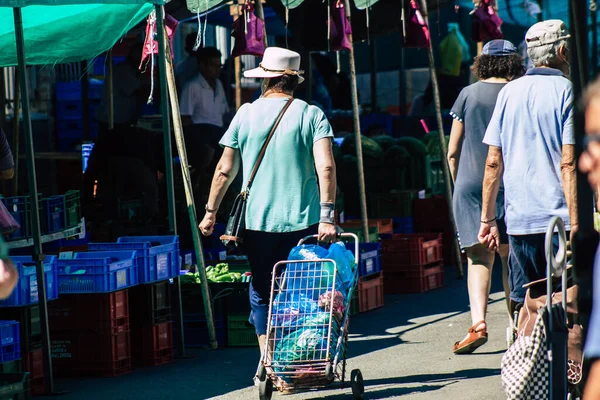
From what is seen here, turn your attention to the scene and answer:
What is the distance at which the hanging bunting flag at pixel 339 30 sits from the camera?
36.3 feet

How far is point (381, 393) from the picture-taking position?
7.28 meters

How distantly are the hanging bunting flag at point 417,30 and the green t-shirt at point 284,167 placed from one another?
4913 mm

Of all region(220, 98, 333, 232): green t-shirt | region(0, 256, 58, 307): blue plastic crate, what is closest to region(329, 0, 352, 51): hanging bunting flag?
region(220, 98, 333, 232): green t-shirt

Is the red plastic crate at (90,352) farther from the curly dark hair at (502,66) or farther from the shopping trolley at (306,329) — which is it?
the curly dark hair at (502,66)

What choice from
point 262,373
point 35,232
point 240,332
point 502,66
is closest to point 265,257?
point 262,373

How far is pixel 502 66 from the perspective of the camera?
7.98 m

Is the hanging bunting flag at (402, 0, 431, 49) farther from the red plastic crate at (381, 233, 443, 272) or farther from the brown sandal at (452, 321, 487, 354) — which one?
the brown sandal at (452, 321, 487, 354)

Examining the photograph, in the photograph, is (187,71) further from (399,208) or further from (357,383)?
(357,383)

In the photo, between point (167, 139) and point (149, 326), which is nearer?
point (149, 326)

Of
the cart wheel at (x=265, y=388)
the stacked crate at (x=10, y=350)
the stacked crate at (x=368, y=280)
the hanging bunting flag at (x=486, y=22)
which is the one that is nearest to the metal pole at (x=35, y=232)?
the stacked crate at (x=10, y=350)

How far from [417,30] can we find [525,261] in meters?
5.72

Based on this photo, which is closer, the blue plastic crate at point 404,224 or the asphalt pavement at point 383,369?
the asphalt pavement at point 383,369

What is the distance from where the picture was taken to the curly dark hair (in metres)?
7.96

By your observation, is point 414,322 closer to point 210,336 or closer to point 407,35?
point 210,336
